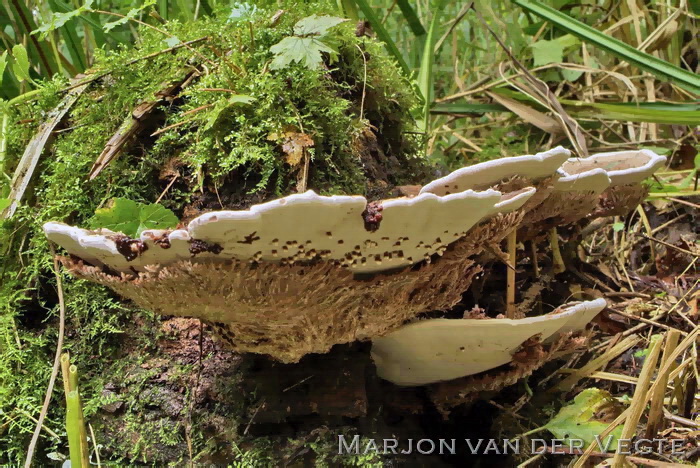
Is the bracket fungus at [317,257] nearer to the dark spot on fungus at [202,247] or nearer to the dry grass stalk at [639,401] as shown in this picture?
the dark spot on fungus at [202,247]

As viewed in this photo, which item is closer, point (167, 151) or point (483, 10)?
point (167, 151)

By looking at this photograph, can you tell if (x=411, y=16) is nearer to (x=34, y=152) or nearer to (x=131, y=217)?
(x=34, y=152)

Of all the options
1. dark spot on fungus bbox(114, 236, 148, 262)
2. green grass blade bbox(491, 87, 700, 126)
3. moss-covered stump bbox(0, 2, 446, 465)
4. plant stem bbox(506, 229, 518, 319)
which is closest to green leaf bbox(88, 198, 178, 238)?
moss-covered stump bbox(0, 2, 446, 465)

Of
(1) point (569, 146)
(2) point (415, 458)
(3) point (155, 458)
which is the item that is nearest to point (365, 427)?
(2) point (415, 458)

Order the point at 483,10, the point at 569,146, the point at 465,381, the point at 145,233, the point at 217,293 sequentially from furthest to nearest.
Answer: the point at 483,10 → the point at 569,146 → the point at 465,381 → the point at 217,293 → the point at 145,233

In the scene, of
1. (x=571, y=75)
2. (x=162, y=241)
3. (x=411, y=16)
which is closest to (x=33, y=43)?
(x=411, y=16)

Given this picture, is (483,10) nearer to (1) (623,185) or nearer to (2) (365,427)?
(1) (623,185)

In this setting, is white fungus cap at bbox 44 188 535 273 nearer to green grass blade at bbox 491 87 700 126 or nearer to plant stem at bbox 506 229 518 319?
plant stem at bbox 506 229 518 319
